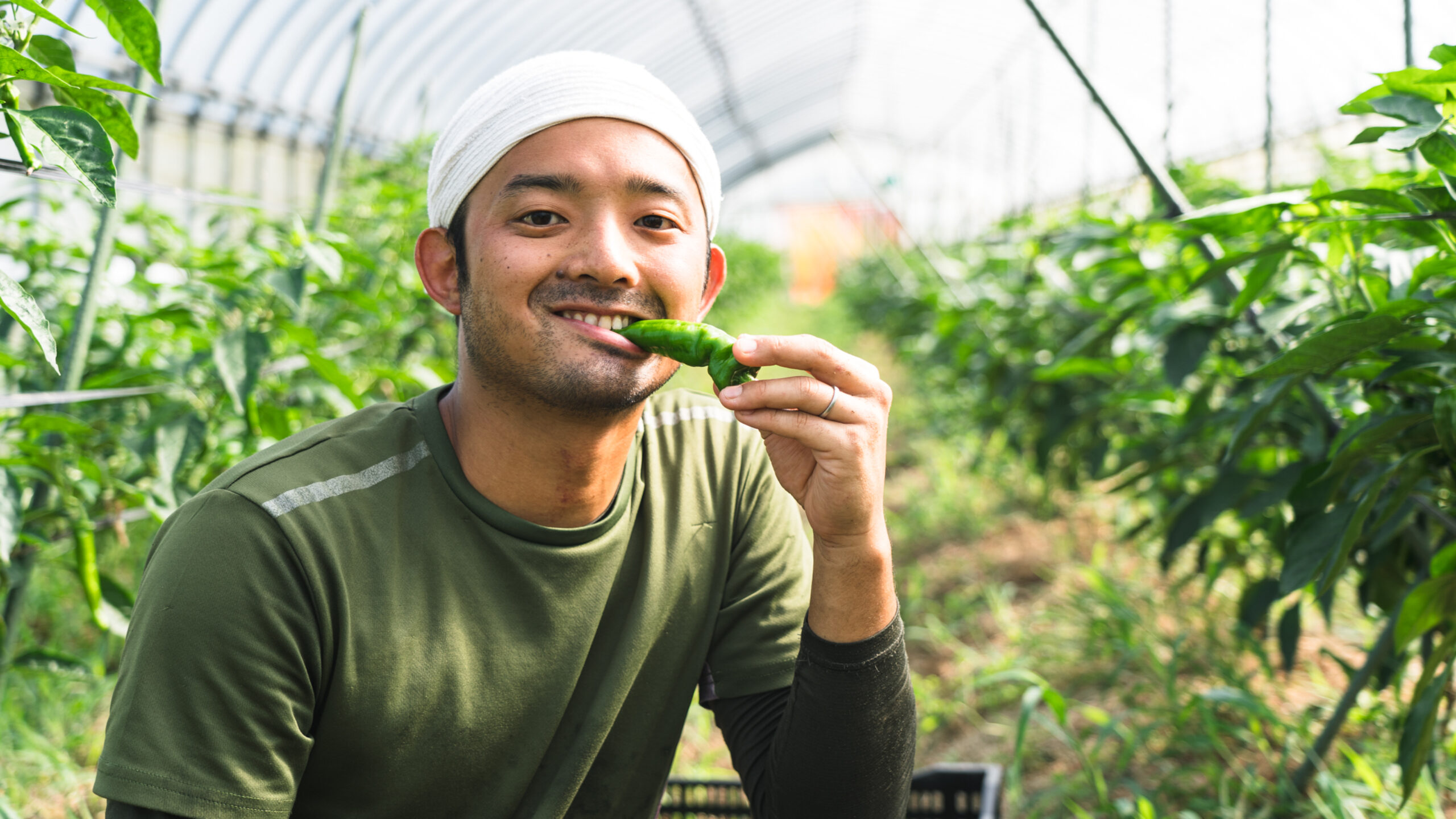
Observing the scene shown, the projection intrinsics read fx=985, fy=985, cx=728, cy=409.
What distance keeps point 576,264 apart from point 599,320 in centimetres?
8

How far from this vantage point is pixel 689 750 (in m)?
3.08

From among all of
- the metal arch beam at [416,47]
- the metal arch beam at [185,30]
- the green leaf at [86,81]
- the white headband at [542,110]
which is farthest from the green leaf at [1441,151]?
the metal arch beam at [416,47]

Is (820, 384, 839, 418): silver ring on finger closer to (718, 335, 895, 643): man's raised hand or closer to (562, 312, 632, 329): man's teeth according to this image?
(718, 335, 895, 643): man's raised hand

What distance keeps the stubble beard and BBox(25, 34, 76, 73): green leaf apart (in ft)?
1.86

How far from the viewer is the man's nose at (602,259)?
4.55ft

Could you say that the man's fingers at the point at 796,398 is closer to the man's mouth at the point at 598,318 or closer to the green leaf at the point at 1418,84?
the man's mouth at the point at 598,318

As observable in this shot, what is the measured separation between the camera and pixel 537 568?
1.44m

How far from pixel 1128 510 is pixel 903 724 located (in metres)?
3.44

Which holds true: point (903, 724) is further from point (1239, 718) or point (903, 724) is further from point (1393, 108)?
point (1239, 718)

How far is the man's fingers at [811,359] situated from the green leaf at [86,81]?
72cm

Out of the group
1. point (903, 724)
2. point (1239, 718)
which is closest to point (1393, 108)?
point (903, 724)

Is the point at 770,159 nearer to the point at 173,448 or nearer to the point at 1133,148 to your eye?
the point at 1133,148

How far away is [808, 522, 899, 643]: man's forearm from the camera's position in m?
1.42

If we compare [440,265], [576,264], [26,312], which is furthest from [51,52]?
[576,264]
